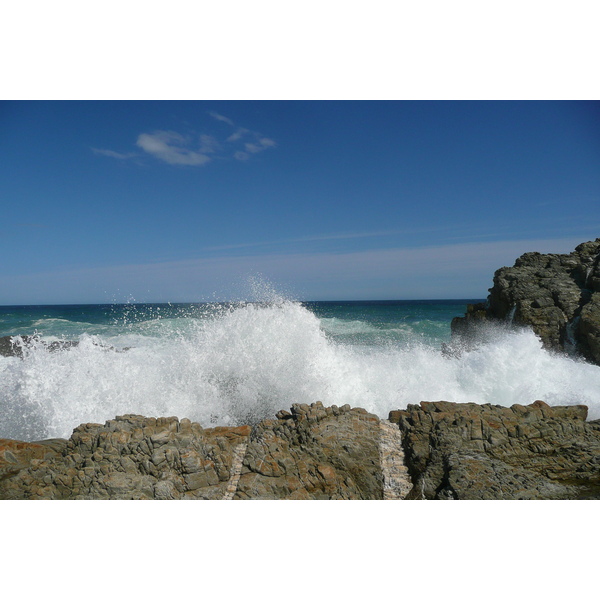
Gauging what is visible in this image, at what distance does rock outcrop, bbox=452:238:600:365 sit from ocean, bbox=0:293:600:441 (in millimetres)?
551

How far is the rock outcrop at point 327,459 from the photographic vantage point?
2.95 metres

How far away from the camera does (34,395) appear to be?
207 inches

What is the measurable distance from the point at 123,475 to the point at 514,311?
8.25m

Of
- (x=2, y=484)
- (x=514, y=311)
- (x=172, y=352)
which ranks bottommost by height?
(x=2, y=484)

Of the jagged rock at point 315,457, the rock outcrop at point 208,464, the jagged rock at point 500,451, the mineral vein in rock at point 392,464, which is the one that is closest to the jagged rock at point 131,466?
the rock outcrop at point 208,464

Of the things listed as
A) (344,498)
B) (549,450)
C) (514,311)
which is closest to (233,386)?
(344,498)

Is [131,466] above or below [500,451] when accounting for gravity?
below

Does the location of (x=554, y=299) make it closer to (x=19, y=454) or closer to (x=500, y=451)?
(x=500, y=451)

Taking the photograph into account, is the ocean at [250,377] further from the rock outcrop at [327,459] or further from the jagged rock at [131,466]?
the jagged rock at [131,466]

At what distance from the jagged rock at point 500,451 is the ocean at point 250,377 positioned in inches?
61.8

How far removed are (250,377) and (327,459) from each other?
7.72 feet

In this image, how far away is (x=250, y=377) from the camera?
536 centimetres

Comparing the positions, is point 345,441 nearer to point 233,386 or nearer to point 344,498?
point 344,498

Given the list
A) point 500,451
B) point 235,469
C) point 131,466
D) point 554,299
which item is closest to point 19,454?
point 131,466
